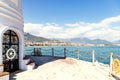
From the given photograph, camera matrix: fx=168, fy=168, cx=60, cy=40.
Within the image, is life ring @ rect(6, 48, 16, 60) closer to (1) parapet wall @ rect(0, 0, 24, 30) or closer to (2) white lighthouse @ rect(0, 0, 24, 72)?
(2) white lighthouse @ rect(0, 0, 24, 72)

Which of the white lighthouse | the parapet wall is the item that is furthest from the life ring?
the parapet wall

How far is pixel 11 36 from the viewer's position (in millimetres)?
11273

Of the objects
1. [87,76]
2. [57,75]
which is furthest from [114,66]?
[57,75]

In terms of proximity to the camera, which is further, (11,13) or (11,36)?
(11,36)

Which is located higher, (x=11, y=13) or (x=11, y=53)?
(x=11, y=13)

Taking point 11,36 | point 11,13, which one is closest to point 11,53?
point 11,36

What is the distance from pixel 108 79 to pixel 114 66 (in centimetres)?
132

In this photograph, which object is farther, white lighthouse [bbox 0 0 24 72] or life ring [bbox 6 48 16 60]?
life ring [bbox 6 48 16 60]

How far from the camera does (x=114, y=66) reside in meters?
12.1

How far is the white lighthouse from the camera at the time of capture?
10128mm

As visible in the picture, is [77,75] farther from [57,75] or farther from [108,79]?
[108,79]

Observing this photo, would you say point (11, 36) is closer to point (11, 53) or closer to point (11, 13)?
point (11, 53)

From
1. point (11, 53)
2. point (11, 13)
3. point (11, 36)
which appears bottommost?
point (11, 53)

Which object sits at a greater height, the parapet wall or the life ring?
the parapet wall
